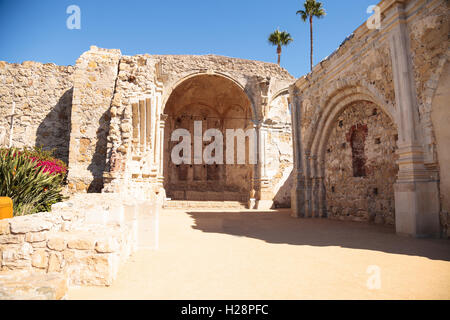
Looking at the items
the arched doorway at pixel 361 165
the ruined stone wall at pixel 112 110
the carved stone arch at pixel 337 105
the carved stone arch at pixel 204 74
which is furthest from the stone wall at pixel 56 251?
the carved stone arch at pixel 204 74

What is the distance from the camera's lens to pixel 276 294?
221 cm

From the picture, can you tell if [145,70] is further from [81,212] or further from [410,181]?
[410,181]

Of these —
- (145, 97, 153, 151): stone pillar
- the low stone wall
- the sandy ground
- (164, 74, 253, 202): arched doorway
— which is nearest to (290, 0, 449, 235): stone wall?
the sandy ground

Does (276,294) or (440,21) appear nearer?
(276,294)

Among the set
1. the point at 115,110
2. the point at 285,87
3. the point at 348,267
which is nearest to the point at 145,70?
the point at 115,110

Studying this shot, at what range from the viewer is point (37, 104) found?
11086mm

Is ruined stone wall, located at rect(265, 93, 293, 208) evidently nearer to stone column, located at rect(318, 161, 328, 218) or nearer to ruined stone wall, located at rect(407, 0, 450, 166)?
stone column, located at rect(318, 161, 328, 218)

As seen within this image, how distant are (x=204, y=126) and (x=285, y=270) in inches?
628

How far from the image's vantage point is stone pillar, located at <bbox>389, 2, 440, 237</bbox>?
15.3ft

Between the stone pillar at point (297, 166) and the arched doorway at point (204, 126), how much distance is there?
6842 mm

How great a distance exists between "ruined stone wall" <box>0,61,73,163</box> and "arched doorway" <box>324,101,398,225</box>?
31.8ft

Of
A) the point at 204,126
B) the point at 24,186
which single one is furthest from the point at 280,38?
the point at 24,186

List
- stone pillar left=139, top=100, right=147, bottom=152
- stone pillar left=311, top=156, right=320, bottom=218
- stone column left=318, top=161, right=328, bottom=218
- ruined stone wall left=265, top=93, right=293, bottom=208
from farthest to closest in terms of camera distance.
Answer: ruined stone wall left=265, top=93, right=293, bottom=208
stone pillar left=139, top=100, right=147, bottom=152
stone pillar left=311, top=156, right=320, bottom=218
stone column left=318, top=161, right=328, bottom=218
